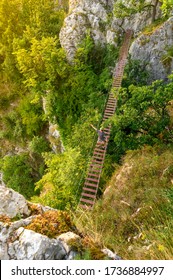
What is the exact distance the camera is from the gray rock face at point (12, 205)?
14.1 ft

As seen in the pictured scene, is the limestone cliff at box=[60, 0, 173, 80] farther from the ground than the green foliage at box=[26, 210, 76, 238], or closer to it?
farther from the ground

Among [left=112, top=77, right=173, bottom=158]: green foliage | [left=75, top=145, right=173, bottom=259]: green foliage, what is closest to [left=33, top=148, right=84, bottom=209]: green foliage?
[left=75, top=145, right=173, bottom=259]: green foliage

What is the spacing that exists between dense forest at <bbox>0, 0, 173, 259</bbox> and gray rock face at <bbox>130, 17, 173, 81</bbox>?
540 mm

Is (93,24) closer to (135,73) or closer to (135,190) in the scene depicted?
(135,73)

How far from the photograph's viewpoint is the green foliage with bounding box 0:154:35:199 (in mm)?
23250

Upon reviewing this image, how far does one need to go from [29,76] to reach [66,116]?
13.3 ft

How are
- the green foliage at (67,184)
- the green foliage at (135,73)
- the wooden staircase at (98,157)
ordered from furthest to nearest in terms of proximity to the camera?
the green foliage at (135,73)
the green foliage at (67,184)
the wooden staircase at (98,157)

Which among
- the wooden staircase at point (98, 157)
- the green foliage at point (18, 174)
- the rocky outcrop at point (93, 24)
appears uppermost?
the rocky outcrop at point (93, 24)

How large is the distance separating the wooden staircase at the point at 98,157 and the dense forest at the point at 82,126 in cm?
42

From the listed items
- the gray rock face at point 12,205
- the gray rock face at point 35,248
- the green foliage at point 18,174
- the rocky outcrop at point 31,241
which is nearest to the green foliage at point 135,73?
the green foliage at point 18,174

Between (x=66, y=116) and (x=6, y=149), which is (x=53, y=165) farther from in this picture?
(x=6, y=149)

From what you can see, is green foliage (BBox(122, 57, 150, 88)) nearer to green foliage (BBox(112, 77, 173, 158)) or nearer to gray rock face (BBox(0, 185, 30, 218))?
green foliage (BBox(112, 77, 173, 158))

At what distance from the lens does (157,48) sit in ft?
54.3

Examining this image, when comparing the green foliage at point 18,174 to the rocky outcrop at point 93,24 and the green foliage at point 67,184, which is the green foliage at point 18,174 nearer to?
the green foliage at point 67,184
